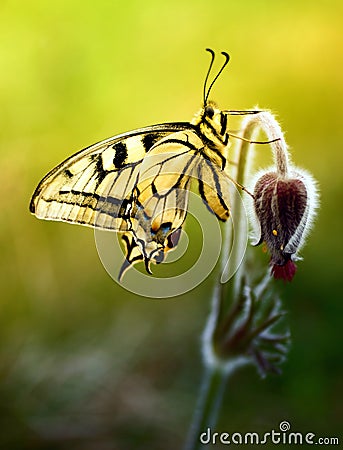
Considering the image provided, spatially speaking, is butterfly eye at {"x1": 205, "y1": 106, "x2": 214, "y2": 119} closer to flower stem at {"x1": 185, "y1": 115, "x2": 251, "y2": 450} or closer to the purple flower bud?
flower stem at {"x1": 185, "y1": 115, "x2": 251, "y2": 450}

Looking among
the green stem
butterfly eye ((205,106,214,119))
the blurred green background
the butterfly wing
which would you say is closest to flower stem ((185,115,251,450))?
the green stem

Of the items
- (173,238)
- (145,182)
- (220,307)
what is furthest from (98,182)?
(220,307)

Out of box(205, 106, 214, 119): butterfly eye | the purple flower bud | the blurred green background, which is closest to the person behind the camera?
the purple flower bud

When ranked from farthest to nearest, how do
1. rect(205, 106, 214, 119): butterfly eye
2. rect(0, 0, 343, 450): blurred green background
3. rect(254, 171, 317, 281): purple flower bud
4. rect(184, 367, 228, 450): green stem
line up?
1. rect(0, 0, 343, 450): blurred green background
2. rect(184, 367, 228, 450): green stem
3. rect(205, 106, 214, 119): butterfly eye
4. rect(254, 171, 317, 281): purple flower bud

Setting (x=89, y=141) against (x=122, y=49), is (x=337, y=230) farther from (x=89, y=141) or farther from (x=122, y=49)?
(x=122, y=49)

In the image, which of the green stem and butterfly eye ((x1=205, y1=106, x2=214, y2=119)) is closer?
butterfly eye ((x1=205, y1=106, x2=214, y2=119))

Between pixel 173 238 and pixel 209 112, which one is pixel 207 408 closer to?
pixel 173 238
